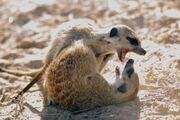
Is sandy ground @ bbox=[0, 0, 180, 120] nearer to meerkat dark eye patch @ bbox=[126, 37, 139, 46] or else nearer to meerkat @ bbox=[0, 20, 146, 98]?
meerkat @ bbox=[0, 20, 146, 98]

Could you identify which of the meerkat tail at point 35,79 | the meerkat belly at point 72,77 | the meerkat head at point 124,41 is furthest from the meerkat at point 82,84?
the meerkat tail at point 35,79

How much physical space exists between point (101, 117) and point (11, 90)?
1.15m

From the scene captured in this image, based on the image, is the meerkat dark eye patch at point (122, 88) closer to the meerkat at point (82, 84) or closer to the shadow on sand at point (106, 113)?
the meerkat at point (82, 84)

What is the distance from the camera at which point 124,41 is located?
471 cm

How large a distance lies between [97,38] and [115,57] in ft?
2.17

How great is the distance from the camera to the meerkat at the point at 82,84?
4.45m

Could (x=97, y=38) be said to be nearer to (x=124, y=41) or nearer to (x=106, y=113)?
(x=124, y=41)

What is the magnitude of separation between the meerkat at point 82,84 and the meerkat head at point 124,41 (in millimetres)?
209

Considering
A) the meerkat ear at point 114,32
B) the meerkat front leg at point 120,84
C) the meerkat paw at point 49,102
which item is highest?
the meerkat ear at point 114,32

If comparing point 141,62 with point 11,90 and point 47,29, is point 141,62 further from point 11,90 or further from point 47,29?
point 47,29

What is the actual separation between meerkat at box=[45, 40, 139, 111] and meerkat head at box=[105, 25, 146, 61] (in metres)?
0.21

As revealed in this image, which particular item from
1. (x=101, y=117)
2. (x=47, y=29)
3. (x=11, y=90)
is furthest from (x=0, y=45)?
(x=101, y=117)

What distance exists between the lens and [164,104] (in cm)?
445

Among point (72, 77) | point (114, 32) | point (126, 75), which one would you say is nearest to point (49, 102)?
point (72, 77)
